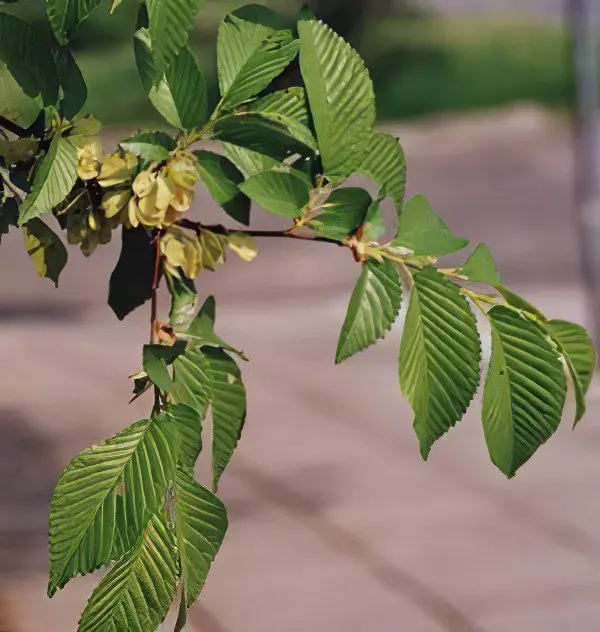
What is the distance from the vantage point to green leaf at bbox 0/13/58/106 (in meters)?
1.08

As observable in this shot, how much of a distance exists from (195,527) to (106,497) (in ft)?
0.31

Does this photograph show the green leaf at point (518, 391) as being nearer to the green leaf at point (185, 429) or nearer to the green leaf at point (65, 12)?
the green leaf at point (185, 429)

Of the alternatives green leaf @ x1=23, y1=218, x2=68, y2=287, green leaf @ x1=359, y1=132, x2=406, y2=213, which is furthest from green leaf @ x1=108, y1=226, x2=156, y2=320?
green leaf @ x1=359, y1=132, x2=406, y2=213

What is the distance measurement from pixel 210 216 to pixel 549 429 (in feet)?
35.1

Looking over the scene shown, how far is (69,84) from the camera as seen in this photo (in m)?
1.13

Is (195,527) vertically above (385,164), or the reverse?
(385,164)

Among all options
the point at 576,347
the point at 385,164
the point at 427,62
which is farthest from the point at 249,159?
the point at 427,62

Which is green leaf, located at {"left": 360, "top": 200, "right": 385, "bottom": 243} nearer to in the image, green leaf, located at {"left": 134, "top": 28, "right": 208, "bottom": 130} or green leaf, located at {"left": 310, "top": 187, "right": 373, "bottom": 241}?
green leaf, located at {"left": 310, "top": 187, "right": 373, "bottom": 241}

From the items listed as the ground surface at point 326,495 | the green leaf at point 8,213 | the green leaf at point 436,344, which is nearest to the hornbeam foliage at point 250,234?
the green leaf at point 436,344

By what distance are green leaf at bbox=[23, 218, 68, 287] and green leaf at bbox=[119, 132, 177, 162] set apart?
0.69 feet

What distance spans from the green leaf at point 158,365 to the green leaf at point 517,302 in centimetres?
30

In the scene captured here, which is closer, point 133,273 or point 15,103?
point 15,103

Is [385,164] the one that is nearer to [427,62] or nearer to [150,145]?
[150,145]

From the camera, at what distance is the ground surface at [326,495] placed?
8.84 feet
